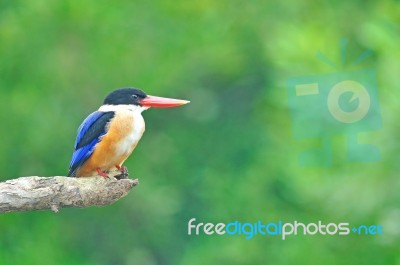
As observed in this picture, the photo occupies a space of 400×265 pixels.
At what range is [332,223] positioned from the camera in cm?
628

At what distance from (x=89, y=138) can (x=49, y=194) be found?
0.36 meters

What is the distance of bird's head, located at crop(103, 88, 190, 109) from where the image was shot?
2803mm

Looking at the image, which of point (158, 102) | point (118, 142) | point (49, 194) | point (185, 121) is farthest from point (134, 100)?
point (185, 121)

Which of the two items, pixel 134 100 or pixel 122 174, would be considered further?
pixel 134 100

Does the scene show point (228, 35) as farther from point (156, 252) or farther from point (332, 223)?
point (332, 223)

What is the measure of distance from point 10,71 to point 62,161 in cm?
91

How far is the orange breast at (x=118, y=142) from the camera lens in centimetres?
269

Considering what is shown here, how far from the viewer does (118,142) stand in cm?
270

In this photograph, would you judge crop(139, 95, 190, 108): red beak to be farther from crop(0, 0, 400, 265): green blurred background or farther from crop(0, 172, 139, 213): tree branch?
crop(0, 0, 400, 265): green blurred background

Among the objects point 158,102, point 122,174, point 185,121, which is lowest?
point 185,121

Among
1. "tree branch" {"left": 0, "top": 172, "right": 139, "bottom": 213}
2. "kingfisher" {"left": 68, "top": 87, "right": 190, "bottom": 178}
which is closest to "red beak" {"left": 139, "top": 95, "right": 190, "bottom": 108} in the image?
"kingfisher" {"left": 68, "top": 87, "right": 190, "bottom": 178}

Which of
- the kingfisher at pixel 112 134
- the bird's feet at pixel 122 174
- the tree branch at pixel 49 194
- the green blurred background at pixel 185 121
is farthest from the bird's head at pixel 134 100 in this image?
the green blurred background at pixel 185 121

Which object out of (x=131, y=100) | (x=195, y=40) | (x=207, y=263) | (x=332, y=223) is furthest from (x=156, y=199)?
(x=131, y=100)

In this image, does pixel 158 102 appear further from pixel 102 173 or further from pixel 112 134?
pixel 102 173
